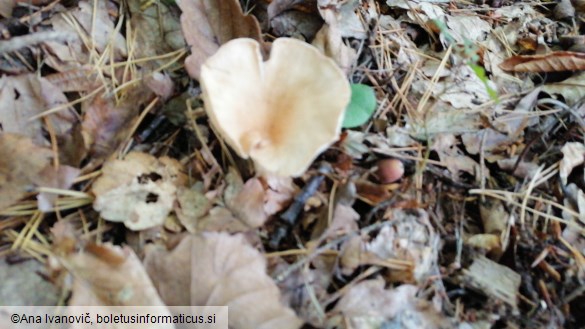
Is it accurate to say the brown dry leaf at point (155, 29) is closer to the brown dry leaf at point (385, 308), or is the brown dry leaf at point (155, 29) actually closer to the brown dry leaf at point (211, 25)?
the brown dry leaf at point (211, 25)

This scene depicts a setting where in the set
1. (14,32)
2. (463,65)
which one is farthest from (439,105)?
(14,32)

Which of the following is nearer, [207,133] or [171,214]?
[171,214]

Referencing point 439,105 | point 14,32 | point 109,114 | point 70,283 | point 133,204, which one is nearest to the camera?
point 70,283

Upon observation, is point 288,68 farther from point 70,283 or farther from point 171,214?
point 70,283

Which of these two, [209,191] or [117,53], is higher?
[117,53]

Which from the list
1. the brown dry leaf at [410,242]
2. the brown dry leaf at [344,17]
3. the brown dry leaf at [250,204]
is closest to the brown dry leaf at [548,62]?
the brown dry leaf at [344,17]

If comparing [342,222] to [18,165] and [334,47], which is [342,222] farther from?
[18,165]
